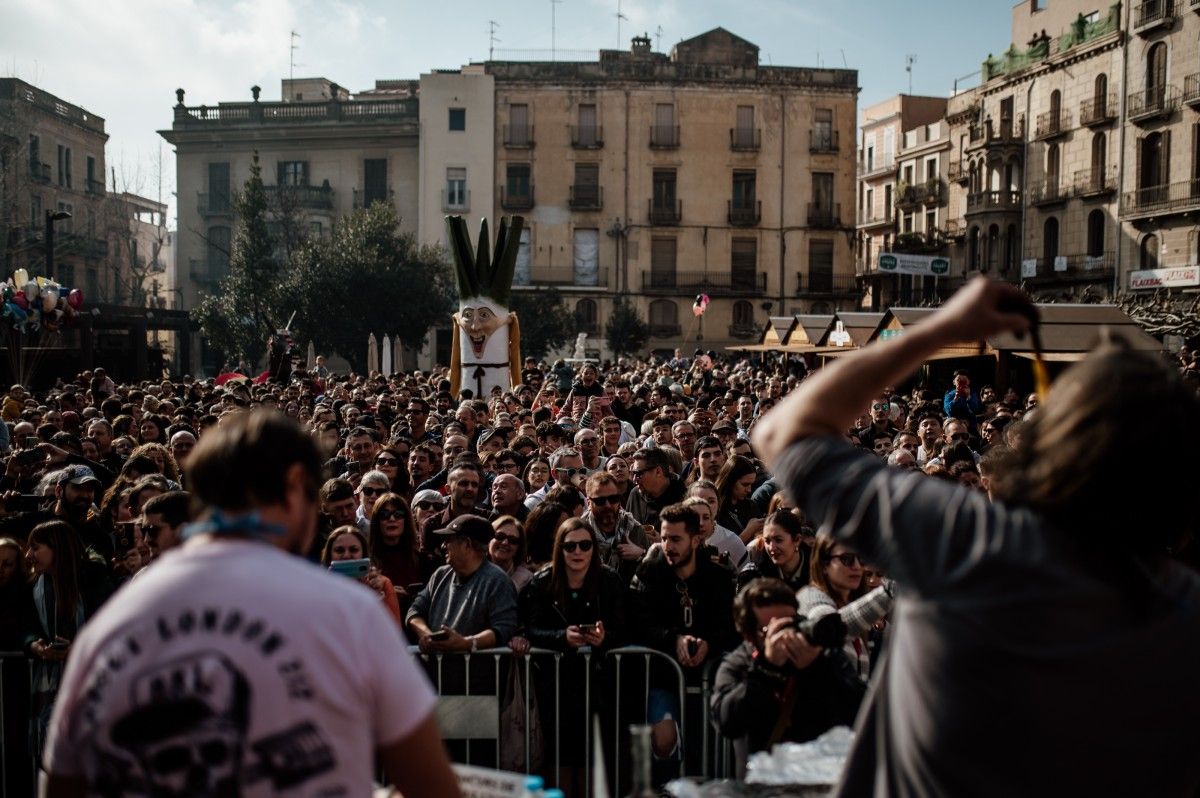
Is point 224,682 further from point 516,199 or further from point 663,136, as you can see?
point 663,136

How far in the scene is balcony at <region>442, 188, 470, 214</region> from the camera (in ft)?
152

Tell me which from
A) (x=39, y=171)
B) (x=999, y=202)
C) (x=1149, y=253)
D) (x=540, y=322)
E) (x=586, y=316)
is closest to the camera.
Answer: (x=1149, y=253)

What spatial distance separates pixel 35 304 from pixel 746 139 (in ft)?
113

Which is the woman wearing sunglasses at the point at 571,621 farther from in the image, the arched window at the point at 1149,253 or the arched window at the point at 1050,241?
the arched window at the point at 1050,241

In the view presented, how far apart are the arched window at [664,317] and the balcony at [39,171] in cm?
2546

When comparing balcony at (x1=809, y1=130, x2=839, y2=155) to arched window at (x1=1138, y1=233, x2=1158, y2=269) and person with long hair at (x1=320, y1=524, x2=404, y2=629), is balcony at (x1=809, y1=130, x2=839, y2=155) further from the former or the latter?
person with long hair at (x1=320, y1=524, x2=404, y2=629)

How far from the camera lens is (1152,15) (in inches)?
1390

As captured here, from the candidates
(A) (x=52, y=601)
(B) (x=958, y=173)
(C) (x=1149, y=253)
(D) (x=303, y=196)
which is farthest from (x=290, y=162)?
(A) (x=52, y=601)

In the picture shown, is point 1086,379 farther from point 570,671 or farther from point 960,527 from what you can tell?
point 570,671

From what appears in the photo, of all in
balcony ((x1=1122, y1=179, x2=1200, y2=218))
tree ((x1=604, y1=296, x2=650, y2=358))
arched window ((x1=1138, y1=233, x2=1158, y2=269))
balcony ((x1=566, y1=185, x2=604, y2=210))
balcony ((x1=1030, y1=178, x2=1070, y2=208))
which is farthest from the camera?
balcony ((x1=566, y1=185, x2=604, y2=210))

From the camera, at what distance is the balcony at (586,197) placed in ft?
152

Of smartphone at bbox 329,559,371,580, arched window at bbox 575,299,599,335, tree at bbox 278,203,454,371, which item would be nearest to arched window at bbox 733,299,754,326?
arched window at bbox 575,299,599,335

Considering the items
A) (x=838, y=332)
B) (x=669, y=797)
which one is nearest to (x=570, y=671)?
(x=669, y=797)

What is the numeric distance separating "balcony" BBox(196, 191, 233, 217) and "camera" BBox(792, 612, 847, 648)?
47609 mm
